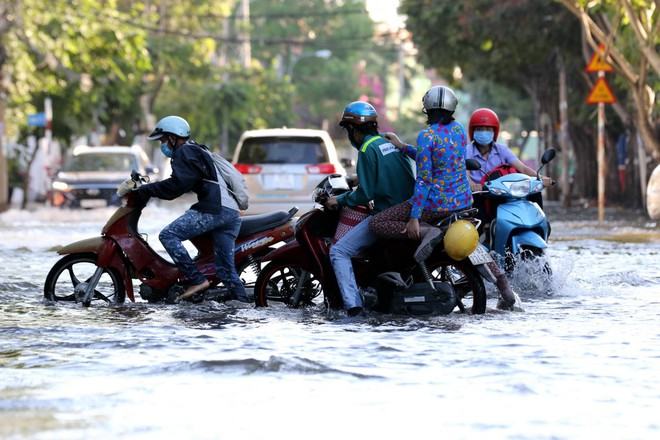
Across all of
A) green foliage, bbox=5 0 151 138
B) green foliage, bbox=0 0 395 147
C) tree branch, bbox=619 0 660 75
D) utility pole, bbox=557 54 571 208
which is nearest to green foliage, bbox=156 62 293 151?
green foliage, bbox=0 0 395 147

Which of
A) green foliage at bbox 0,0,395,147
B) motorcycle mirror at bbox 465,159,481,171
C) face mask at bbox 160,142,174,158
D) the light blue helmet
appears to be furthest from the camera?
green foliage at bbox 0,0,395,147

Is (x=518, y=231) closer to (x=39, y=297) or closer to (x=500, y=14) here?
(x=39, y=297)

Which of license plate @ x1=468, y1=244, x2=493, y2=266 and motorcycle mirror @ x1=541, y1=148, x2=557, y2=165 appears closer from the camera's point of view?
license plate @ x1=468, y1=244, x2=493, y2=266

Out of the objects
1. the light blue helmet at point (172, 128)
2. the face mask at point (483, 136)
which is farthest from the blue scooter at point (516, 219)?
the light blue helmet at point (172, 128)

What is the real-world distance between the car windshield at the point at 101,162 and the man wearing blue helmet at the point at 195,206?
24121 mm

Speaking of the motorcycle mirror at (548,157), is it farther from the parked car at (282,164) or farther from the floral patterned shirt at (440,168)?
the parked car at (282,164)

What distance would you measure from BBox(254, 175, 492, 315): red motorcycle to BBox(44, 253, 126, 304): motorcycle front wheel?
1.25m

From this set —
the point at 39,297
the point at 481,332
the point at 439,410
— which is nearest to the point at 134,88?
the point at 39,297

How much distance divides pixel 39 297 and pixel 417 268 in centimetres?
356

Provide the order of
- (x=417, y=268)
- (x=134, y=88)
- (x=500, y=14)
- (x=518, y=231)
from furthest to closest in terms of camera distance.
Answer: (x=134, y=88) → (x=500, y=14) → (x=518, y=231) → (x=417, y=268)

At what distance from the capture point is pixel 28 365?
9.04 meters

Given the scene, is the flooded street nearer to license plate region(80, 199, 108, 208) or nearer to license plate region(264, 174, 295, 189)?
license plate region(264, 174, 295, 189)

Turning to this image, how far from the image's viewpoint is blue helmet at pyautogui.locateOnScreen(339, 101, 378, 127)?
11.4 m

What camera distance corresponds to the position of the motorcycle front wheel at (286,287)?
12164mm
